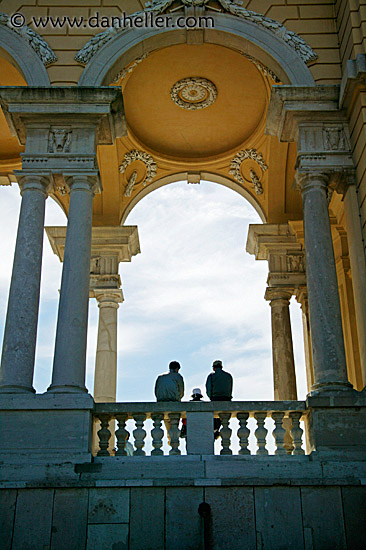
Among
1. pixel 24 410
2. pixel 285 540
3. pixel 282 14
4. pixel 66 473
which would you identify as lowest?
pixel 285 540

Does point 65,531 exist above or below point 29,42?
below

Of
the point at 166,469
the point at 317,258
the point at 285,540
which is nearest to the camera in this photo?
Result: the point at 285,540

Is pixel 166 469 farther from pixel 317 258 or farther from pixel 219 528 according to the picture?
pixel 317 258

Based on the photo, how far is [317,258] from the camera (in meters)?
15.3

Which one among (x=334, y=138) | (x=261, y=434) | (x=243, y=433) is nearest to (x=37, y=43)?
(x=334, y=138)

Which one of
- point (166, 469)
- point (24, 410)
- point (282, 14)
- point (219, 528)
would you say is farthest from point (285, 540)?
point (282, 14)

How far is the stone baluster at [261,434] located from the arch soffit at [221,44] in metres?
8.22

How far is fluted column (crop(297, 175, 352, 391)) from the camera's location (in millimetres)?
14320

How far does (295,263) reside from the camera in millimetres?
22766

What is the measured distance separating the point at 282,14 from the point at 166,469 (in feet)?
39.5

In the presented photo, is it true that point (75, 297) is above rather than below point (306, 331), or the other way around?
below

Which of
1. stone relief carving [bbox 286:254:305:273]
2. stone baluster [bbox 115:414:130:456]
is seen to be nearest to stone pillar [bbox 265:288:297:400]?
stone relief carving [bbox 286:254:305:273]

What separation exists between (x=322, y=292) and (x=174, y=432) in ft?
14.4

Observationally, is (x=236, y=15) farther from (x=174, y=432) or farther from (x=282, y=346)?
(x=174, y=432)
